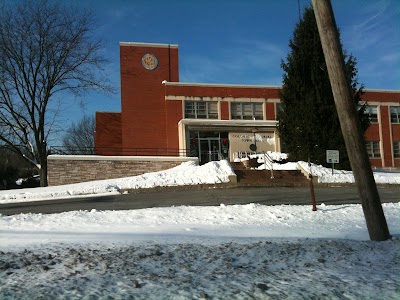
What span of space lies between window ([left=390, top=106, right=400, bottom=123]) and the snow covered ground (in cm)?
3380

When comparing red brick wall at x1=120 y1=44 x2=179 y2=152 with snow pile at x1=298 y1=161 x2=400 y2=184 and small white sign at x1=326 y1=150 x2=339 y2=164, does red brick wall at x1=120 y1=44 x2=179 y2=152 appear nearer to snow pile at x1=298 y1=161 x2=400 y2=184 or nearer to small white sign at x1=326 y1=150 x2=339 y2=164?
snow pile at x1=298 y1=161 x2=400 y2=184

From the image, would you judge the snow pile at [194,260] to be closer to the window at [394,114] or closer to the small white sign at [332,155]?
the small white sign at [332,155]

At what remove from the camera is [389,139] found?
129 ft

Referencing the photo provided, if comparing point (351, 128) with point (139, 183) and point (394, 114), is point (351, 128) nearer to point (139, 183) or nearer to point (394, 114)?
point (139, 183)

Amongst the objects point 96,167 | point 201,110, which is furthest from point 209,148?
point 96,167

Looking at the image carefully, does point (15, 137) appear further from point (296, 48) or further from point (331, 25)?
point (331, 25)

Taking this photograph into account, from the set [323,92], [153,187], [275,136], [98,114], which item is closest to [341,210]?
[153,187]

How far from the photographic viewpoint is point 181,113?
33844mm

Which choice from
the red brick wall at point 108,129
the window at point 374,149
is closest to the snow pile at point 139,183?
the red brick wall at point 108,129

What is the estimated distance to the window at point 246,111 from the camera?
35.1 meters

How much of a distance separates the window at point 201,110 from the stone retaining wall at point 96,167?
740 cm

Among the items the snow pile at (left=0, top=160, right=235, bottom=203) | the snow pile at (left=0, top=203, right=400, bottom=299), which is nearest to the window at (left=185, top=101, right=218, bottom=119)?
the snow pile at (left=0, top=160, right=235, bottom=203)

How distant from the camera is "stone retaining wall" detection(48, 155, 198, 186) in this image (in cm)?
2595

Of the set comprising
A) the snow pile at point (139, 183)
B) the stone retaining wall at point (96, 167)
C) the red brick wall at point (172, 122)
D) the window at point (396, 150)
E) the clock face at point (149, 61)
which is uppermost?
the clock face at point (149, 61)
